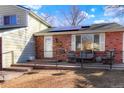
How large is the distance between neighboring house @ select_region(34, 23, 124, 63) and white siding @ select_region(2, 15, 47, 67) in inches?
26.2

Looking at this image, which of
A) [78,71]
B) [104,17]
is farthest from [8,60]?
[104,17]

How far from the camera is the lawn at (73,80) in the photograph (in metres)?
10.2

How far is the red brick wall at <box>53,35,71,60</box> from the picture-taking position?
17688 millimetres

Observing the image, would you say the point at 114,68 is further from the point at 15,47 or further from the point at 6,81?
the point at 15,47

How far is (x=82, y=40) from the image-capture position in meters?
17.4

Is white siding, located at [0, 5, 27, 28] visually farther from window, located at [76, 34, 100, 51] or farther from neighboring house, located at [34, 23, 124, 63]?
window, located at [76, 34, 100, 51]

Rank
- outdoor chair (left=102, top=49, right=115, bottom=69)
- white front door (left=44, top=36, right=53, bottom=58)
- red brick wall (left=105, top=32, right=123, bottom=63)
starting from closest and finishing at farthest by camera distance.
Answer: outdoor chair (left=102, top=49, right=115, bottom=69)
red brick wall (left=105, top=32, right=123, bottom=63)
white front door (left=44, top=36, right=53, bottom=58)

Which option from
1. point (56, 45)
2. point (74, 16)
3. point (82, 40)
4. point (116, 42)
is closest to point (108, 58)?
point (116, 42)

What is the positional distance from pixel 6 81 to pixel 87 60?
6269mm

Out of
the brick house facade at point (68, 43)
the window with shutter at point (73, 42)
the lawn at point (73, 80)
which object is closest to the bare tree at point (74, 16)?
the brick house facade at point (68, 43)

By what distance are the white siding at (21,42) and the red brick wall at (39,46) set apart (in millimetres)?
358

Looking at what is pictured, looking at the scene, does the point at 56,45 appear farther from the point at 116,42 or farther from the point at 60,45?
the point at 116,42

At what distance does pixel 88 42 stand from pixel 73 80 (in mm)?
6811

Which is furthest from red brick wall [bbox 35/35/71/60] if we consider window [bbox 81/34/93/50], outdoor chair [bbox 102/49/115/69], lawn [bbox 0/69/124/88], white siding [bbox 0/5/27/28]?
lawn [bbox 0/69/124/88]
